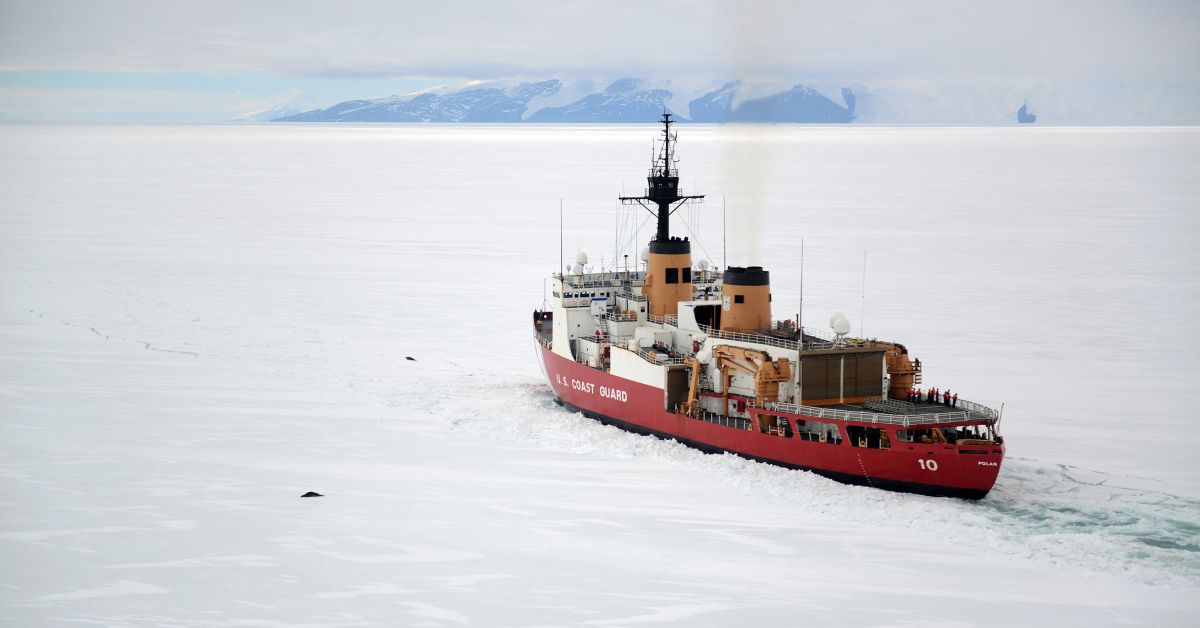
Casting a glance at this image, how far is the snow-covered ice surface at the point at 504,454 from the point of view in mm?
19828

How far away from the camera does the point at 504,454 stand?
92.9 feet

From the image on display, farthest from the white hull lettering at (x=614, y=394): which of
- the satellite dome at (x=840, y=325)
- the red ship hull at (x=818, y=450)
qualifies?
the satellite dome at (x=840, y=325)

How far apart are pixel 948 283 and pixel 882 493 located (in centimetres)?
2714

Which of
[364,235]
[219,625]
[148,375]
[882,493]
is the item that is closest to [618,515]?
[882,493]

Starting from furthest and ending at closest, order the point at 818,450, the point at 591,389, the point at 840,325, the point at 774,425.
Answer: the point at 591,389 < the point at 840,325 < the point at 774,425 < the point at 818,450

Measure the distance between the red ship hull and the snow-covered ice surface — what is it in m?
0.49

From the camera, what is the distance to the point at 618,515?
78.1 ft

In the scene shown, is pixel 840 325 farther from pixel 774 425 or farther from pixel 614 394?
pixel 614 394

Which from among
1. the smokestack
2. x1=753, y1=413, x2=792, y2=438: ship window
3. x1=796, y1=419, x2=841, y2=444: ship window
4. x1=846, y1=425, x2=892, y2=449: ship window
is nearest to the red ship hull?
x1=753, y1=413, x2=792, y2=438: ship window

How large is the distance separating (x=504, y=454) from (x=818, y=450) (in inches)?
293

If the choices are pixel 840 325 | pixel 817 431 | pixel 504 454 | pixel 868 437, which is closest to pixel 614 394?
pixel 504 454

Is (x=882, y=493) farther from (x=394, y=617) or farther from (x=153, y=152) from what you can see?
(x=153, y=152)

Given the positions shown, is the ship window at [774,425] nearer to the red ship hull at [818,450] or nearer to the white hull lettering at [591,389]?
the red ship hull at [818,450]

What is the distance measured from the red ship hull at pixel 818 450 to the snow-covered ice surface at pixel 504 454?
494 millimetres
